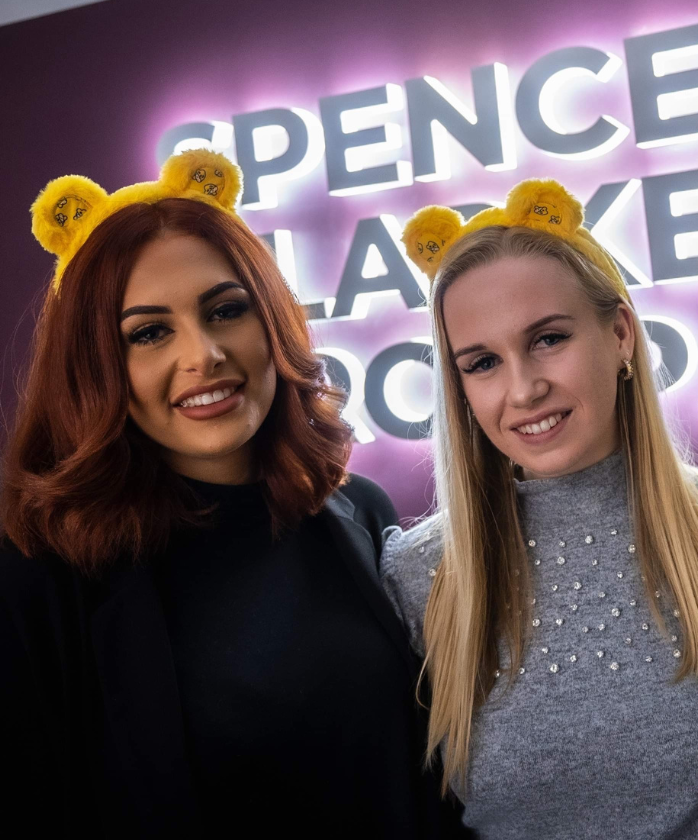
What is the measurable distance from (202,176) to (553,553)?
3.27ft

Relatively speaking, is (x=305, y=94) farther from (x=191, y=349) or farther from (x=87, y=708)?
(x=87, y=708)

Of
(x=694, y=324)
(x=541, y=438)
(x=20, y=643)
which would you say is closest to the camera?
(x=20, y=643)

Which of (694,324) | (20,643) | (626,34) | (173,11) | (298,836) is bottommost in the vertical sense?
(298,836)

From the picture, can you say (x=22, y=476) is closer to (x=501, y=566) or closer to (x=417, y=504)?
(x=501, y=566)

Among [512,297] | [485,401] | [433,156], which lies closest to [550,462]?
[485,401]

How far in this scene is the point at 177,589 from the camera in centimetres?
163

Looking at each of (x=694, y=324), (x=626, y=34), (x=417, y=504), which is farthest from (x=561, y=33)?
(x=417, y=504)

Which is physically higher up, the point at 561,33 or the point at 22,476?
the point at 561,33

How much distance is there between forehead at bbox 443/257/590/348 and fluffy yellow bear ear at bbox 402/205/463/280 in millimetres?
124

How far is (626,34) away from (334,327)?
4.93 feet

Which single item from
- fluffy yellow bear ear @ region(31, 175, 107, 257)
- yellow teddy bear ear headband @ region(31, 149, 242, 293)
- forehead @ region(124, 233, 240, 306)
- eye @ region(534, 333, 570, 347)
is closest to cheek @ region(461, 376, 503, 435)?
eye @ region(534, 333, 570, 347)

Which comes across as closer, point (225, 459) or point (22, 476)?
point (22, 476)

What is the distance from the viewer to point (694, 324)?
313 centimetres

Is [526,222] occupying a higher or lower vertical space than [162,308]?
higher
